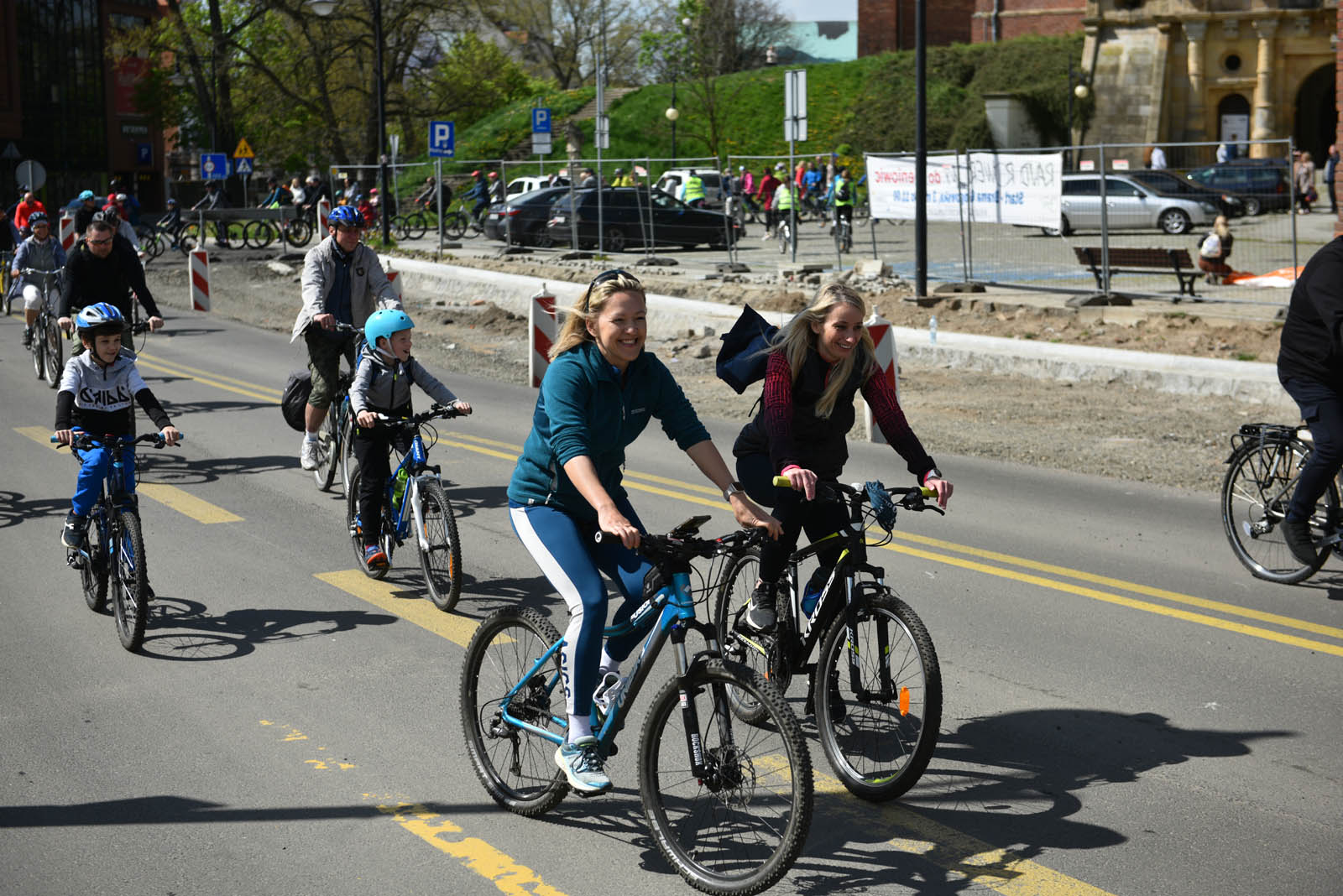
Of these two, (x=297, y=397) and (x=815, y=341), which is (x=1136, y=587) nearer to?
(x=815, y=341)

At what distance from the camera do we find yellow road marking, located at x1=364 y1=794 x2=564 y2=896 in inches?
170

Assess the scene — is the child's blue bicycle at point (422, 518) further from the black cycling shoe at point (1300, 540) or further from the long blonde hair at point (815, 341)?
the black cycling shoe at point (1300, 540)

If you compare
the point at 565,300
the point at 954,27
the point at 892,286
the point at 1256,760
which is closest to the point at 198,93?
the point at 565,300

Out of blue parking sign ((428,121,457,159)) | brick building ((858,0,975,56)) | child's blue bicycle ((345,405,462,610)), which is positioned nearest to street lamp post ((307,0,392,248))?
blue parking sign ((428,121,457,159))

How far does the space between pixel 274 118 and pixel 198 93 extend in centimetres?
321

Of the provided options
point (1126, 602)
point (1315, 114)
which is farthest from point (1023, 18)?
point (1126, 602)

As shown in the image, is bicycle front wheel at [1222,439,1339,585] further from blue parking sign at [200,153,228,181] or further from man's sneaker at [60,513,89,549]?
blue parking sign at [200,153,228,181]

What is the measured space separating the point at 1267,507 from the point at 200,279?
20540mm

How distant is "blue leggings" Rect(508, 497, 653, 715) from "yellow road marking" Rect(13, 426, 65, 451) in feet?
30.6

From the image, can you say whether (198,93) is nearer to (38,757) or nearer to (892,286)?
(892,286)

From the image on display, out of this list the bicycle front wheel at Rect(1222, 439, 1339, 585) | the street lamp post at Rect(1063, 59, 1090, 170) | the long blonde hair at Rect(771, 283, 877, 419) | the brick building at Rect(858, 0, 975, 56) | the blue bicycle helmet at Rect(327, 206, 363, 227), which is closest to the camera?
the long blonde hair at Rect(771, 283, 877, 419)

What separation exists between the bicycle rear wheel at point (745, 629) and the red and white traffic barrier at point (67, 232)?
17380 mm

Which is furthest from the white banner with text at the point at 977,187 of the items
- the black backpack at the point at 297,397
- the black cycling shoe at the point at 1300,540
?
the black cycling shoe at the point at 1300,540

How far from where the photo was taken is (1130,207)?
31.5 meters
